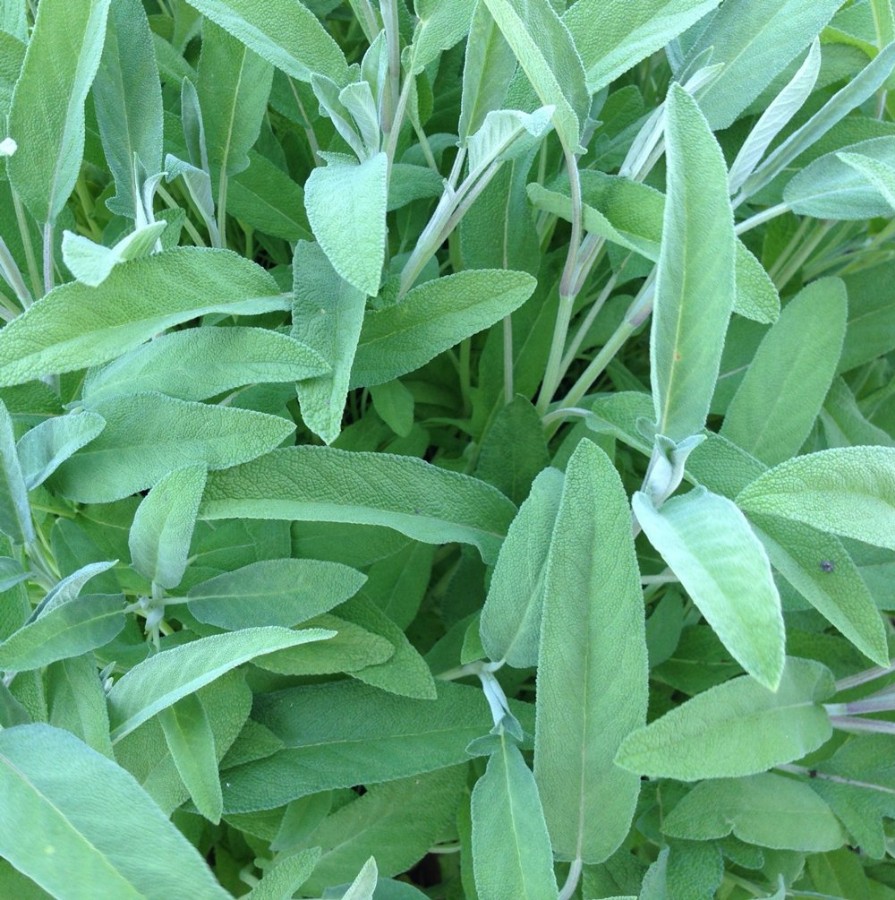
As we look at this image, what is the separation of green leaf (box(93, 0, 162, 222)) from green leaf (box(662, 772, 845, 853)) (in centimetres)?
39

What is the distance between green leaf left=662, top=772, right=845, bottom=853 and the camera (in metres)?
0.46

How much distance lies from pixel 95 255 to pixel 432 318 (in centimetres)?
14

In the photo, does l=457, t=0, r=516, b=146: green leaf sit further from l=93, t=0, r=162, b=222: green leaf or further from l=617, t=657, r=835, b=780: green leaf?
l=617, t=657, r=835, b=780: green leaf

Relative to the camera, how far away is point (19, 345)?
1.16 ft

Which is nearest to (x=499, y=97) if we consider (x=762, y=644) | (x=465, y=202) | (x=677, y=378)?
(x=465, y=202)

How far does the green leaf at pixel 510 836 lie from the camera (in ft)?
1.27

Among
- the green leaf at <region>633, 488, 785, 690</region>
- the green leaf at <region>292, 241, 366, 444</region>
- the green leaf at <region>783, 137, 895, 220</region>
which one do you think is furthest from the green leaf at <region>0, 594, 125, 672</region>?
the green leaf at <region>783, 137, 895, 220</region>

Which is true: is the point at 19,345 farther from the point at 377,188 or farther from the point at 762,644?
the point at 762,644

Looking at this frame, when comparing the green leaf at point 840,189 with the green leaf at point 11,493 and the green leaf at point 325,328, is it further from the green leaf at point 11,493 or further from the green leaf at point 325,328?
the green leaf at point 11,493

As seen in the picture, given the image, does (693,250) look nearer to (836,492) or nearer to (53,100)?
(836,492)

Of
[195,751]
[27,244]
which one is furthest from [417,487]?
Answer: [27,244]

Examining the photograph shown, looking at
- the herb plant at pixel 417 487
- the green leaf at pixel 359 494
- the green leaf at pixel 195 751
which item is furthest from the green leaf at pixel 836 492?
the green leaf at pixel 195 751

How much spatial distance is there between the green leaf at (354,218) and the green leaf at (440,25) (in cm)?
7

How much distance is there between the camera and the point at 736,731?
40cm
